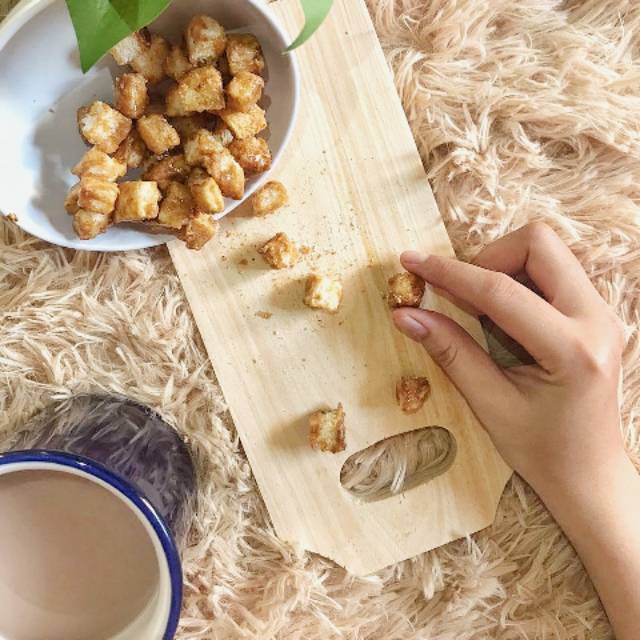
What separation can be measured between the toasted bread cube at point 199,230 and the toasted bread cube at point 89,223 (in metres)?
0.07

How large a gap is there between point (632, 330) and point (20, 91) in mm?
643

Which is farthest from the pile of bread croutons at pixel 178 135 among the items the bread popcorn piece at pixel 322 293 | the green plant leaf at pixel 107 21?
the green plant leaf at pixel 107 21

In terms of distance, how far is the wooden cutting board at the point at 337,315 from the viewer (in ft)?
2.65

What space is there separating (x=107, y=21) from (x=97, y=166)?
0.83 ft

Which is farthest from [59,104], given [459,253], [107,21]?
[459,253]

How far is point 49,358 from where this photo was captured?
0.82 metres

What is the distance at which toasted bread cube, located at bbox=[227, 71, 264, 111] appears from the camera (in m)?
0.73

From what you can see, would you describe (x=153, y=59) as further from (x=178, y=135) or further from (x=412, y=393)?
(x=412, y=393)

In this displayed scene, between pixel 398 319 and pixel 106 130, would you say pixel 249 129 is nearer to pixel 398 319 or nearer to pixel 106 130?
pixel 106 130

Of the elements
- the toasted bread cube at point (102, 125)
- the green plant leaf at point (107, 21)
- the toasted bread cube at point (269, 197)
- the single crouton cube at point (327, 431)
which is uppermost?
the green plant leaf at point (107, 21)

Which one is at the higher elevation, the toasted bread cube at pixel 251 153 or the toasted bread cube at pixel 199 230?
the toasted bread cube at pixel 251 153

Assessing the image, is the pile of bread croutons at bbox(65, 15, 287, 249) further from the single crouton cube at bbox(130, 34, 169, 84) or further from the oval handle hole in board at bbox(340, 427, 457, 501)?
the oval handle hole in board at bbox(340, 427, 457, 501)

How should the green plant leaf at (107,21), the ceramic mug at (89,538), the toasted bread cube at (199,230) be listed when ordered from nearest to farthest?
the green plant leaf at (107,21) → the ceramic mug at (89,538) → the toasted bread cube at (199,230)

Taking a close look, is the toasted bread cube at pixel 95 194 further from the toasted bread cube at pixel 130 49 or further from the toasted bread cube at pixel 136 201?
the toasted bread cube at pixel 130 49
